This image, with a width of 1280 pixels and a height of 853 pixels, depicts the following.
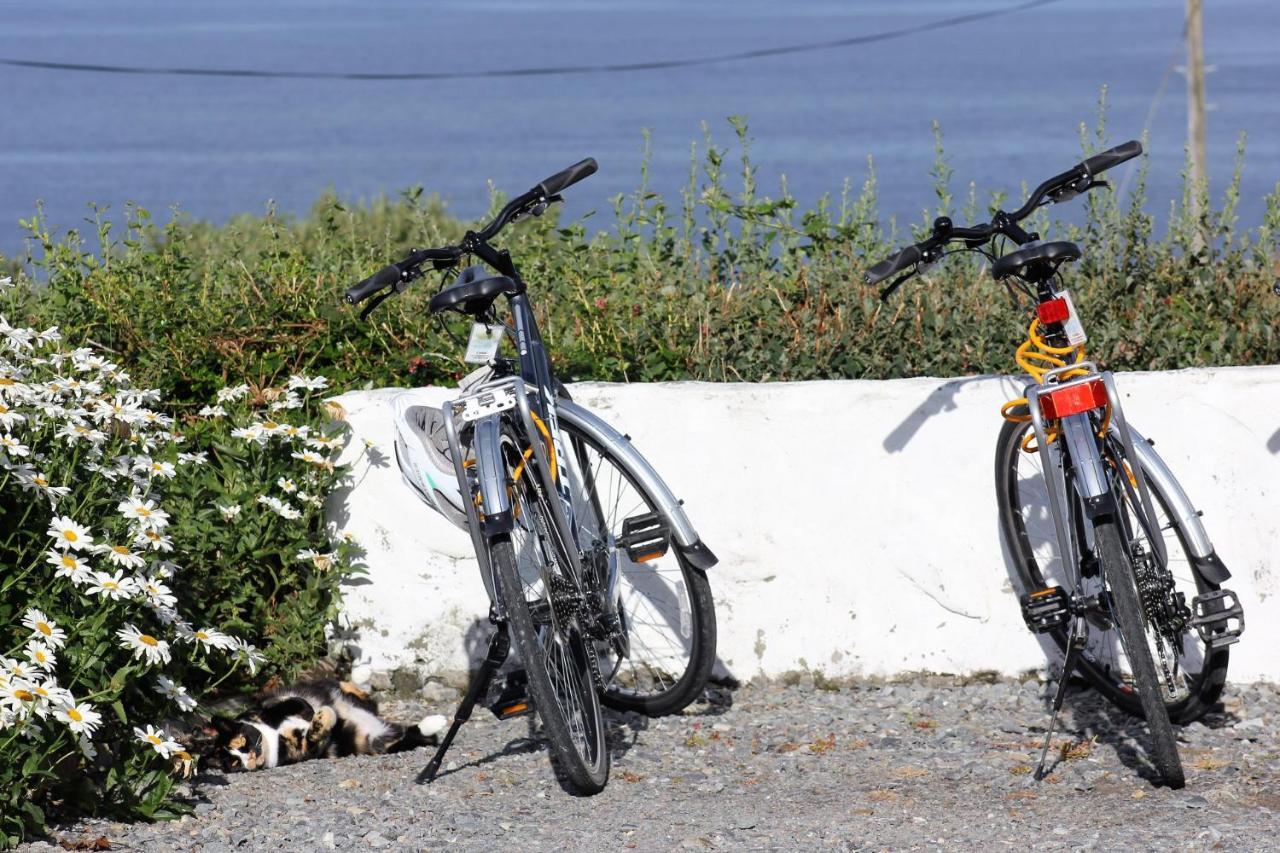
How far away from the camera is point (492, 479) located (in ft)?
13.4

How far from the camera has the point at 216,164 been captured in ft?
198

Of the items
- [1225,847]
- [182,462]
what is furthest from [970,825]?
[182,462]

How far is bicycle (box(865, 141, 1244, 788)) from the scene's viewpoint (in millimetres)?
4059

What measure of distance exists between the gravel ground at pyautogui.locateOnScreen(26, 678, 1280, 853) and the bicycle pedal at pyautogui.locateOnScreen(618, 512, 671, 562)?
24.3 inches

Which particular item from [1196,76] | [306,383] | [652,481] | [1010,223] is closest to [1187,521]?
[1010,223]

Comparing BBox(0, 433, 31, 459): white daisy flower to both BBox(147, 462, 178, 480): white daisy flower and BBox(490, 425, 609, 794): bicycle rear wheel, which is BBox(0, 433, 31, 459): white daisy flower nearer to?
BBox(147, 462, 178, 480): white daisy flower

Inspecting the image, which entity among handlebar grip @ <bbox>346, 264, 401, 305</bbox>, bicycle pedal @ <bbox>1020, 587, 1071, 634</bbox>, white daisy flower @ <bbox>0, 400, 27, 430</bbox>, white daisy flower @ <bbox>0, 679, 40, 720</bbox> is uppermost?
handlebar grip @ <bbox>346, 264, 401, 305</bbox>

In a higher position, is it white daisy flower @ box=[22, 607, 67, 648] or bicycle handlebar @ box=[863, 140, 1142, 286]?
bicycle handlebar @ box=[863, 140, 1142, 286]

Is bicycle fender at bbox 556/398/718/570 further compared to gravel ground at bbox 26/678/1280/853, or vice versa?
bicycle fender at bbox 556/398/718/570

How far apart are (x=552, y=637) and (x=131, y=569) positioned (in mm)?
1083

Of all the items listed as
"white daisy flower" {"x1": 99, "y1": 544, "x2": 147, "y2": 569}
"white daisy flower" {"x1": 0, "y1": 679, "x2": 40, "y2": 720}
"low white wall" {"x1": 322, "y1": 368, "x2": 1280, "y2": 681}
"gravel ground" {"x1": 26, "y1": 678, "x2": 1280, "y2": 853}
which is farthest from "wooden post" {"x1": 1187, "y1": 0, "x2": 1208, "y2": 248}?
"white daisy flower" {"x1": 0, "y1": 679, "x2": 40, "y2": 720}

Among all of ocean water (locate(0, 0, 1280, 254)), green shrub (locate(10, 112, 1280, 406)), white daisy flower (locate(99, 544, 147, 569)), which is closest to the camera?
white daisy flower (locate(99, 544, 147, 569))

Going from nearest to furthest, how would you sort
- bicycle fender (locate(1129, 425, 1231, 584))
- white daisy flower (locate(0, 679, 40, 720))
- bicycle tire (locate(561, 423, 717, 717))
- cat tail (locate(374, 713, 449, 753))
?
white daisy flower (locate(0, 679, 40, 720)), bicycle fender (locate(1129, 425, 1231, 584)), bicycle tire (locate(561, 423, 717, 717)), cat tail (locate(374, 713, 449, 753))

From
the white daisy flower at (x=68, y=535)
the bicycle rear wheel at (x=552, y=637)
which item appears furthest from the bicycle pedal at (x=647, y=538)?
the white daisy flower at (x=68, y=535)
